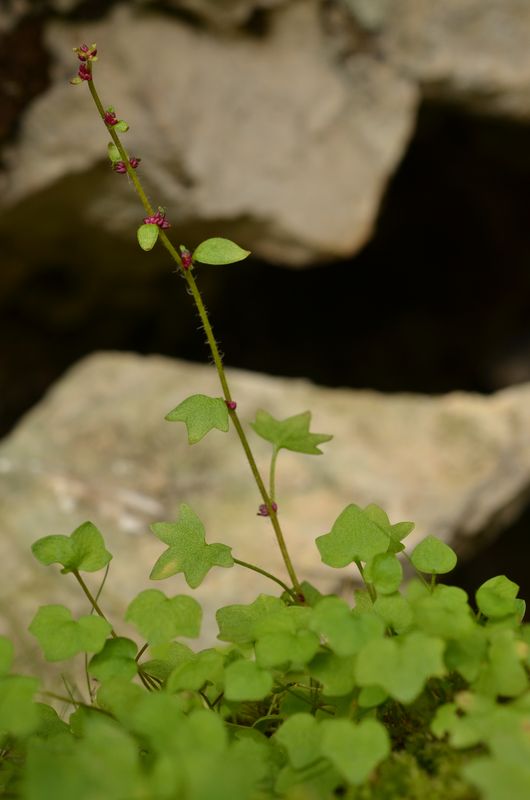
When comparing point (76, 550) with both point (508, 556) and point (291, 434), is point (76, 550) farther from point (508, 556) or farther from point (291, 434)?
point (508, 556)

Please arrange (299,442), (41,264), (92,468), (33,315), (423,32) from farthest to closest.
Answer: (33,315) → (41,264) → (423,32) → (92,468) → (299,442)

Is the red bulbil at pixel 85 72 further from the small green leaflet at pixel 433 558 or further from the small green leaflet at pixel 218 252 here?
the small green leaflet at pixel 433 558

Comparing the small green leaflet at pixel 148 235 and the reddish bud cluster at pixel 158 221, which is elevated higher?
the reddish bud cluster at pixel 158 221

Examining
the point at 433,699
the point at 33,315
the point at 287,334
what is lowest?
the point at 287,334

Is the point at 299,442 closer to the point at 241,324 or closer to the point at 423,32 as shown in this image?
the point at 423,32

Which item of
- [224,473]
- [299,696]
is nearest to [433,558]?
[299,696]

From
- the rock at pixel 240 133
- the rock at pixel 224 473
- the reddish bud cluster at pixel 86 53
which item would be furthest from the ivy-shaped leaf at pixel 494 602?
A: the rock at pixel 240 133

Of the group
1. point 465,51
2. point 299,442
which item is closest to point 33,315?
point 465,51
